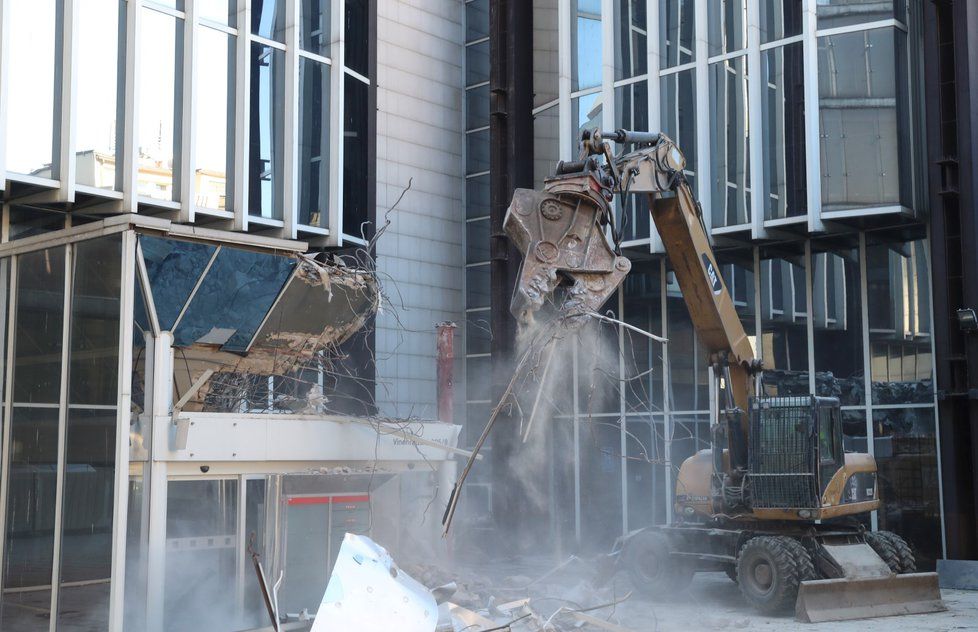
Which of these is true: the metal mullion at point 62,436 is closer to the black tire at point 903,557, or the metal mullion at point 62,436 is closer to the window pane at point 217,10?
the window pane at point 217,10

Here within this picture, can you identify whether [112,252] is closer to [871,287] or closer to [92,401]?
[92,401]

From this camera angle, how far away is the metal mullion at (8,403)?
39.9ft

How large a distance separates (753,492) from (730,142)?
888 cm

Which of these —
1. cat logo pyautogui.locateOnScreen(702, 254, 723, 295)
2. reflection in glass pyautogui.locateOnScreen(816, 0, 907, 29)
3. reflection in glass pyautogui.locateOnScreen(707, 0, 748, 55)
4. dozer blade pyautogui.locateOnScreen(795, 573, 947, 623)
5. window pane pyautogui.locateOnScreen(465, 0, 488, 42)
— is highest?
window pane pyautogui.locateOnScreen(465, 0, 488, 42)

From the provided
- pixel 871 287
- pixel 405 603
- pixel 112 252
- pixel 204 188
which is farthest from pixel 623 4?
pixel 405 603

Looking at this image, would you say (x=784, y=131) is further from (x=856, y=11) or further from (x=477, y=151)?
(x=477, y=151)

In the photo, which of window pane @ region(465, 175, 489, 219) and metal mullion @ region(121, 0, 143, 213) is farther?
window pane @ region(465, 175, 489, 219)

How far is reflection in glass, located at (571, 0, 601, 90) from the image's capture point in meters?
24.2

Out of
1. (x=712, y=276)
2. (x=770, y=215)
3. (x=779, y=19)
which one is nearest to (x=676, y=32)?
(x=779, y=19)

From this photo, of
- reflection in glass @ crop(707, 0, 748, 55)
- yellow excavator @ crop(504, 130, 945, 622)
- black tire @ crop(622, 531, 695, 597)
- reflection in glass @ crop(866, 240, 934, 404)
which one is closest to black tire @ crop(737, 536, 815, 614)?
yellow excavator @ crop(504, 130, 945, 622)

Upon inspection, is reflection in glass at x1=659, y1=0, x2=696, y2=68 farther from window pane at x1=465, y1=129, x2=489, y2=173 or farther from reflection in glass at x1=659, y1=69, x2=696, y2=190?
window pane at x1=465, y1=129, x2=489, y2=173

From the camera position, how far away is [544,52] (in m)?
25.7

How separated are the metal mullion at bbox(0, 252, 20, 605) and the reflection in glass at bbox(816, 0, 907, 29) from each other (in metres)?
14.6

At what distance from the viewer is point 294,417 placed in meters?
13.1
